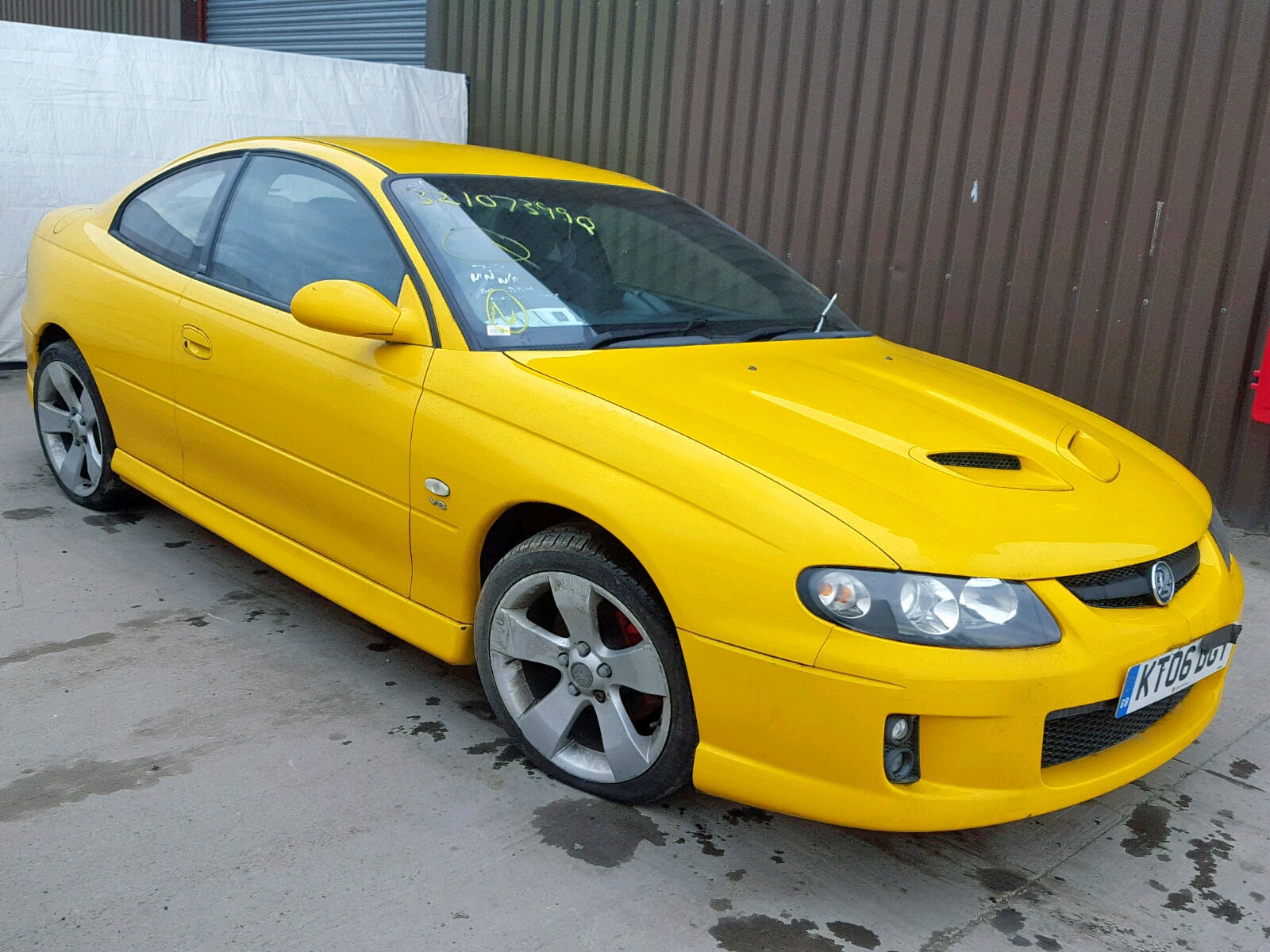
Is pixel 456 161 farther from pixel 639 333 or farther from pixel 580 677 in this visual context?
pixel 580 677

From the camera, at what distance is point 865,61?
20.4ft

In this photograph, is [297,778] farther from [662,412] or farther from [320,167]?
[320,167]

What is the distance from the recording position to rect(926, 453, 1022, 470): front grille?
2.62 m

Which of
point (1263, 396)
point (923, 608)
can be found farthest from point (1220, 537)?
point (1263, 396)

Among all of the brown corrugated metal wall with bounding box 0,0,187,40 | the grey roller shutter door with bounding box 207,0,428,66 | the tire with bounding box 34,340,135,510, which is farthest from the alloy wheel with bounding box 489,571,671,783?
the brown corrugated metal wall with bounding box 0,0,187,40

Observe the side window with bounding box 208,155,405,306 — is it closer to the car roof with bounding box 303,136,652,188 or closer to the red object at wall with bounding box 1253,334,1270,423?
the car roof with bounding box 303,136,652,188

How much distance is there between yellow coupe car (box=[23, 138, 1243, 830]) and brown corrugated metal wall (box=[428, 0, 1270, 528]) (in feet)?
7.09

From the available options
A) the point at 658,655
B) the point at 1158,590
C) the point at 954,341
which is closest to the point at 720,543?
the point at 658,655

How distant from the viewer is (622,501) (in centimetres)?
249

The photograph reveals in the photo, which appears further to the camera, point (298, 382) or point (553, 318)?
point (298, 382)

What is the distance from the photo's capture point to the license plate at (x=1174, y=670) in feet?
7.79

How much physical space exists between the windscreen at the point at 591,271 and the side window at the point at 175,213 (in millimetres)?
940

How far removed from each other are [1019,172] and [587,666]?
4185 mm

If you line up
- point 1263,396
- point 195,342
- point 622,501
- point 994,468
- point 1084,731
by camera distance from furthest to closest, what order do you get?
point 1263,396
point 195,342
point 994,468
point 622,501
point 1084,731
